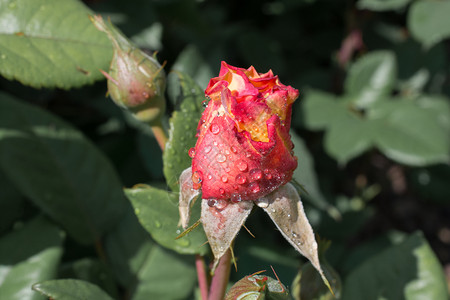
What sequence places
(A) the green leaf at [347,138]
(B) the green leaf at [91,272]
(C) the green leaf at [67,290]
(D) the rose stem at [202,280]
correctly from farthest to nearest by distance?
1. (A) the green leaf at [347,138]
2. (B) the green leaf at [91,272]
3. (D) the rose stem at [202,280]
4. (C) the green leaf at [67,290]

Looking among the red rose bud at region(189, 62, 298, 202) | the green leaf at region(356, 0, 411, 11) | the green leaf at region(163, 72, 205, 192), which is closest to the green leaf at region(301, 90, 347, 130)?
the green leaf at region(356, 0, 411, 11)

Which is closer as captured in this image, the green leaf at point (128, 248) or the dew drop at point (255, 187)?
the dew drop at point (255, 187)

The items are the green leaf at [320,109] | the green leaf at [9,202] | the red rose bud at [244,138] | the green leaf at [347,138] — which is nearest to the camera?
the red rose bud at [244,138]

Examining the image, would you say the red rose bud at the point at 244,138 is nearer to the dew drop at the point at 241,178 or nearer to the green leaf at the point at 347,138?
the dew drop at the point at 241,178

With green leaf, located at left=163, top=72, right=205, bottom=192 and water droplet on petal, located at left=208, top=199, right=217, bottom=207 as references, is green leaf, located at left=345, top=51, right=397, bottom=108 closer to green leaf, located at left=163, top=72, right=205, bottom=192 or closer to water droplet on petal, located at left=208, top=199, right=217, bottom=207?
green leaf, located at left=163, top=72, right=205, bottom=192

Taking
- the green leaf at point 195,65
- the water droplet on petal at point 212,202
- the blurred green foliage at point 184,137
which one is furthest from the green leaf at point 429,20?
the water droplet on petal at point 212,202

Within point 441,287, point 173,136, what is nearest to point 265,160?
point 173,136
